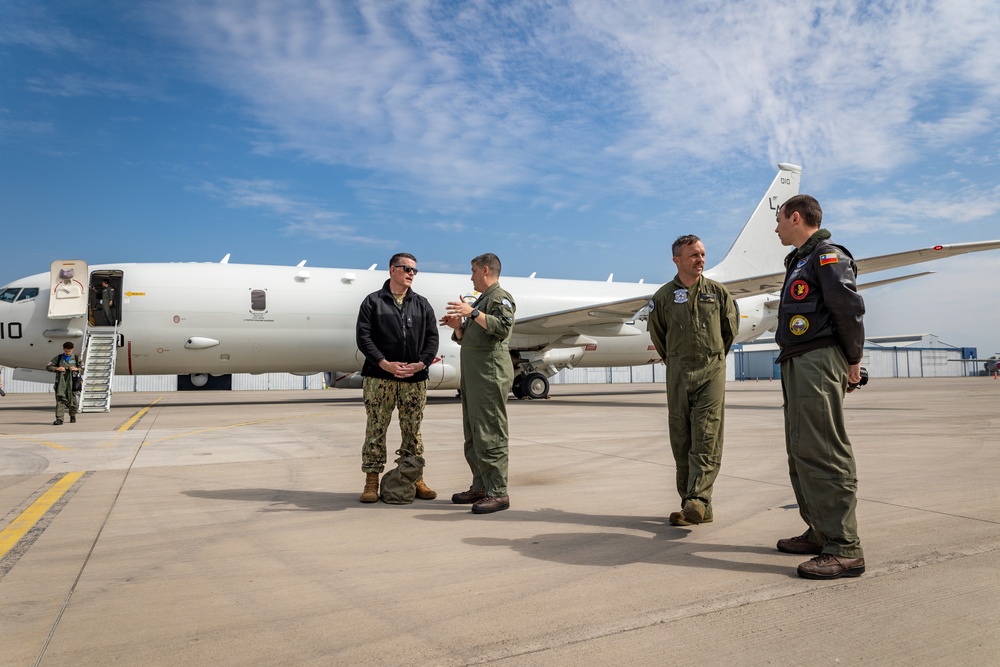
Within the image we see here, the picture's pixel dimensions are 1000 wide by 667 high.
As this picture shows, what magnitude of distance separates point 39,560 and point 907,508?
17.1 ft

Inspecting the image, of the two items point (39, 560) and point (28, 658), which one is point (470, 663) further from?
point (39, 560)

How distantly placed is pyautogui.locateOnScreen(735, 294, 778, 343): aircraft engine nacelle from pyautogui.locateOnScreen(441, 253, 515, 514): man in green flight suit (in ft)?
59.0

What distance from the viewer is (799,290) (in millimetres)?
3510

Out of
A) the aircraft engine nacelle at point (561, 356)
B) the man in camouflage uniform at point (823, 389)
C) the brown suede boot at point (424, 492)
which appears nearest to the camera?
the man in camouflage uniform at point (823, 389)

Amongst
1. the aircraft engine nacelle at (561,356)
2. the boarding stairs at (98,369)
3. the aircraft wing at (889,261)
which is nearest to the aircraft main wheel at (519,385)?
the aircraft engine nacelle at (561,356)

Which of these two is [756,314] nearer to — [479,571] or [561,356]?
[561,356]

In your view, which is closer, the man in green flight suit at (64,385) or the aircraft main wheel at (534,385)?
the man in green flight suit at (64,385)

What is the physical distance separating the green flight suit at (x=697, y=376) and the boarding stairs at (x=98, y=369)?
1345cm

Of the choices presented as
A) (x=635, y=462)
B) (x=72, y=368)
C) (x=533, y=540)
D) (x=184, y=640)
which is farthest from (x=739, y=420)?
(x=72, y=368)

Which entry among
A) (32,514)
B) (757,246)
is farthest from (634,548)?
(757,246)

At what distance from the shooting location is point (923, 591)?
2.93m

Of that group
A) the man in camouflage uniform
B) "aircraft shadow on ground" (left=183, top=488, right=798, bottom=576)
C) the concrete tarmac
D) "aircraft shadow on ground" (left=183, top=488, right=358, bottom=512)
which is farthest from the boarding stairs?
the man in camouflage uniform

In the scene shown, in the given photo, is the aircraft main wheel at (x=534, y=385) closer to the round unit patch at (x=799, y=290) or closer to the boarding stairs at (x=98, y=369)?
the boarding stairs at (x=98, y=369)

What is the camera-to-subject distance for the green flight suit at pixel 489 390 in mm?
4785
